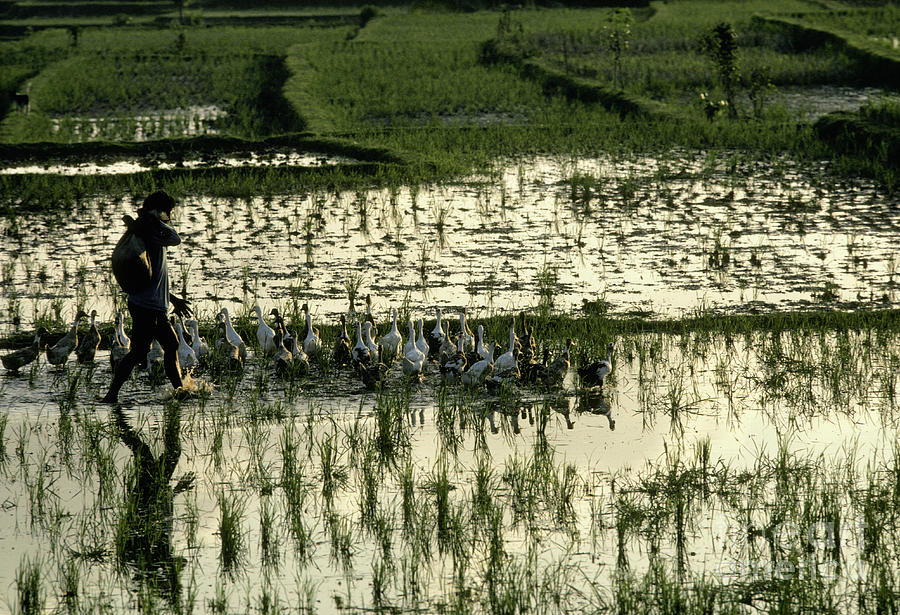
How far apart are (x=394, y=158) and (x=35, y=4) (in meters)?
32.7

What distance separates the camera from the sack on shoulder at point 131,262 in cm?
639

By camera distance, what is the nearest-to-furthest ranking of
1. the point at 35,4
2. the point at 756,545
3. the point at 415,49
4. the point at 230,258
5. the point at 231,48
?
the point at 756,545 → the point at 230,258 → the point at 415,49 → the point at 231,48 → the point at 35,4

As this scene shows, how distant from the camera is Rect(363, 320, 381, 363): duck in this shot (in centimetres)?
708

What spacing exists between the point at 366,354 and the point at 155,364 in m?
1.48

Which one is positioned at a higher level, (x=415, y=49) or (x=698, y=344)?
(x=415, y=49)

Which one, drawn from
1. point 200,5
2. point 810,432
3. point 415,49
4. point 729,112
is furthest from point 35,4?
point 810,432

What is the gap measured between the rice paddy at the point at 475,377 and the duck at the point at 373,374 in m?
0.02

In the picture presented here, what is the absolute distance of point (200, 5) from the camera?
4384 cm

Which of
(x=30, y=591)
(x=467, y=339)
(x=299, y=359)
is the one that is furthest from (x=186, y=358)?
(x=30, y=591)

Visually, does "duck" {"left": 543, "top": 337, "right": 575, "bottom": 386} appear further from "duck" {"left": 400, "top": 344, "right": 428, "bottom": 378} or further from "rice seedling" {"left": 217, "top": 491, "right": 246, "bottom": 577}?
"rice seedling" {"left": 217, "top": 491, "right": 246, "bottom": 577}

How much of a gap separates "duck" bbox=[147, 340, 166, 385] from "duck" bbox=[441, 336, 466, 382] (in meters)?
1.84

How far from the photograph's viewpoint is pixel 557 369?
695cm

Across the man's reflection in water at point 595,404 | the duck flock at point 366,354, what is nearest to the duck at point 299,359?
the duck flock at point 366,354

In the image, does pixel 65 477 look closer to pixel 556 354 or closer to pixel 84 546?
pixel 84 546
